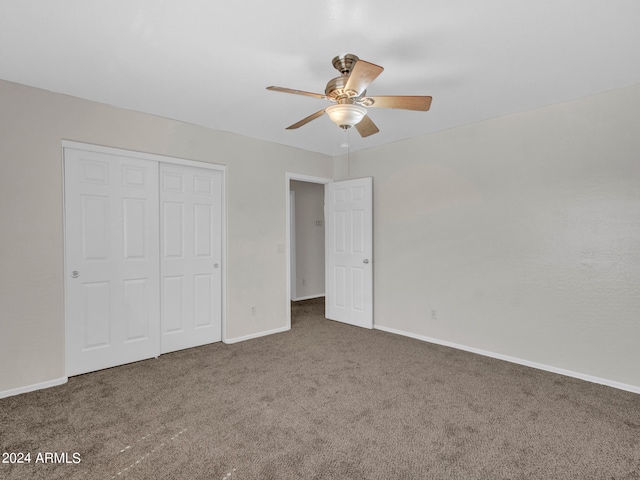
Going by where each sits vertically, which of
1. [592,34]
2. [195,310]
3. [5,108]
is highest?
[592,34]

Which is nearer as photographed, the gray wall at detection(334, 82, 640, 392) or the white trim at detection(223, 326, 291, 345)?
the gray wall at detection(334, 82, 640, 392)

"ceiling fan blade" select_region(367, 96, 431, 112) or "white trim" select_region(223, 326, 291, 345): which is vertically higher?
"ceiling fan blade" select_region(367, 96, 431, 112)

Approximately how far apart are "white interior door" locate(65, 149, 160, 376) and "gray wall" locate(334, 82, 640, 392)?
9.26 ft

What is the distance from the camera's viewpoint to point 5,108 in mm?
2723

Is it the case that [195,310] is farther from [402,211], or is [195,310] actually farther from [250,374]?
[402,211]

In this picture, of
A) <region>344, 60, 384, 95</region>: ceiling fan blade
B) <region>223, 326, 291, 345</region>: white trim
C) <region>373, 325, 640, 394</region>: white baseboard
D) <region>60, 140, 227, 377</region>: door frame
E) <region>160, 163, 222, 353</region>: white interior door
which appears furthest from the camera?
<region>223, 326, 291, 345</region>: white trim

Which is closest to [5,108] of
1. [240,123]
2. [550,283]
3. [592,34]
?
[240,123]

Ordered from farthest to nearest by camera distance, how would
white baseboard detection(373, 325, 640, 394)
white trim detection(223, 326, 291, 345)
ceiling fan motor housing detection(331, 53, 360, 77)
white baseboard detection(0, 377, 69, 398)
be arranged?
white trim detection(223, 326, 291, 345) < white baseboard detection(373, 325, 640, 394) < white baseboard detection(0, 377, 69, 398) < ceiling fan motor housing detection(331, 53, 360, 77)

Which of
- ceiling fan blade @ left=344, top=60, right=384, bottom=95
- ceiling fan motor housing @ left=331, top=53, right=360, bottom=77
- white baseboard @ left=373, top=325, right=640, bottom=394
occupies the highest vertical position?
ceiling fan motor housing @ left=331, top=53, right=360, bottom=77

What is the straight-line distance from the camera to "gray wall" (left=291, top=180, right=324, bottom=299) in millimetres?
6926

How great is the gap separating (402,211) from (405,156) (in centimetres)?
69

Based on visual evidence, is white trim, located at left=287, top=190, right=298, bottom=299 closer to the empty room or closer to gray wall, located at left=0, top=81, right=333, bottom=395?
the empty room

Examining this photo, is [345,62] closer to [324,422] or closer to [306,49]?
[306,49]

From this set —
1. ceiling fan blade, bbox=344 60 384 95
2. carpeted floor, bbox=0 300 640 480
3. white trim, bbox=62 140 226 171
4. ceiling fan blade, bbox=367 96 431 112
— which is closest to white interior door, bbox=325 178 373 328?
carpeted floor, bbox=0 300 640 480
